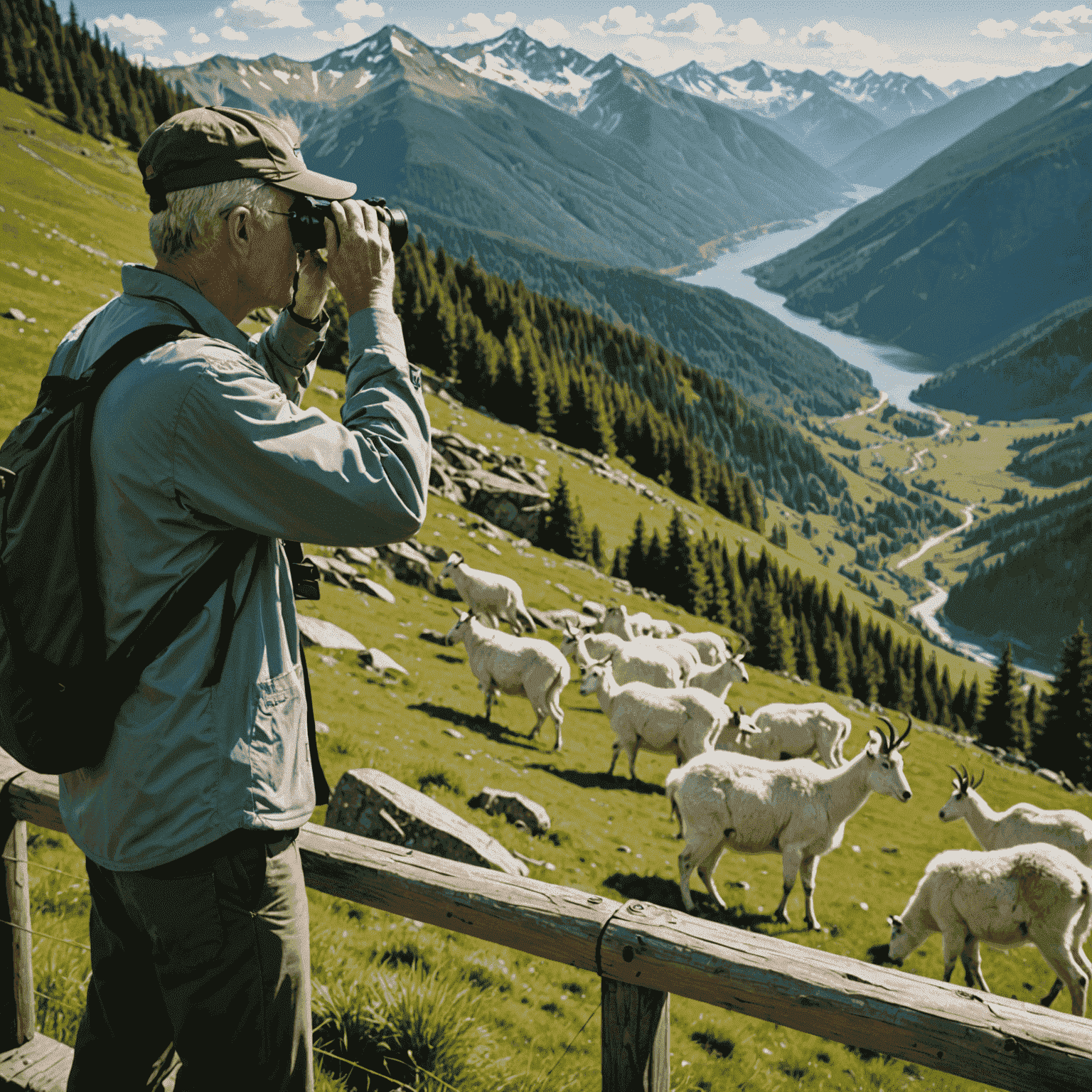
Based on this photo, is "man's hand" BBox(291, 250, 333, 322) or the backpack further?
"man's hand" BBox(291, 250, 333, 322)

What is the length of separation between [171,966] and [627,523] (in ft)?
232

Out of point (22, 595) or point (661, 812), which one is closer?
point (22, 595)

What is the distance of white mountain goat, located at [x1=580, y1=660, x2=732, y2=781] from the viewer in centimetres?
1709

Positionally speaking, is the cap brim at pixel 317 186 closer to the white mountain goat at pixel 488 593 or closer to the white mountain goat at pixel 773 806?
the white mountain goat at pixel 773 806

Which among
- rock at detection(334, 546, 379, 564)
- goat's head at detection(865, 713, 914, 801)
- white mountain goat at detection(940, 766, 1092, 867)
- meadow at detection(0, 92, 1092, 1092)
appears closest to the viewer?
meadow at detection(0, 92, 1092, 1092)

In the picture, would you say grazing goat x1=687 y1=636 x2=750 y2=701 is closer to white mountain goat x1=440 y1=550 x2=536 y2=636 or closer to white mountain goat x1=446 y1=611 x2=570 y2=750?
white mountain goat x1=446 y1=611 x2=570 y2=750

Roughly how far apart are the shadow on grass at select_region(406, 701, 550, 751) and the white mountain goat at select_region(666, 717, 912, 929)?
6.54m

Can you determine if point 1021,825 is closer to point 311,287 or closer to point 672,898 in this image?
point 672,898

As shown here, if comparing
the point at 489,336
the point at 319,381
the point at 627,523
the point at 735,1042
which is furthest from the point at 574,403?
the point at 735,1042

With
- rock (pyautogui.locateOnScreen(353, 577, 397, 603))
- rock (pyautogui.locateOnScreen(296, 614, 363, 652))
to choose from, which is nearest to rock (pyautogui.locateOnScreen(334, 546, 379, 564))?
rock (pyautogui.locateOnScreen(353, 577, 397, 603))

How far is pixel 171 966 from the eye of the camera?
2613 mm

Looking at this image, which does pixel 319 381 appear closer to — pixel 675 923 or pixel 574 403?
pixel 574 403

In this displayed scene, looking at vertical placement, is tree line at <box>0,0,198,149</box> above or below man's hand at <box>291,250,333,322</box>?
above

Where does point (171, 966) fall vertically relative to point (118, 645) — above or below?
below
